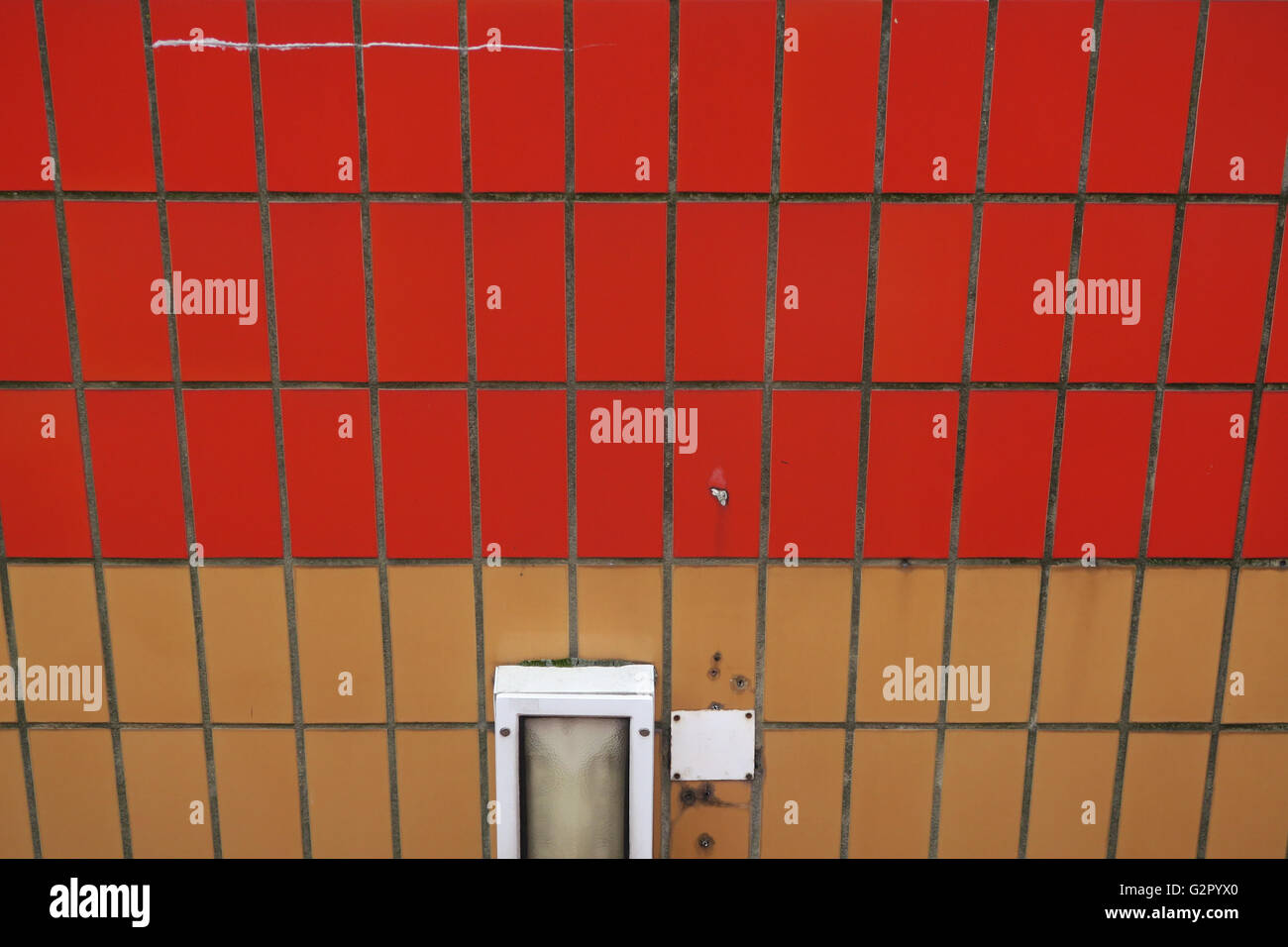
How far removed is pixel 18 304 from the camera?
8.14 ft

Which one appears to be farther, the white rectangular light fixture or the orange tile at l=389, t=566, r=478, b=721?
the orange tile at l=389, t=566, r=478, b=721

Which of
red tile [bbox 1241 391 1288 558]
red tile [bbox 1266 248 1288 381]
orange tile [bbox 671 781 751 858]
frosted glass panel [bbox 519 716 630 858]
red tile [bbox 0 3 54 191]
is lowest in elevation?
orange tile [bbox 671 781 751 858]

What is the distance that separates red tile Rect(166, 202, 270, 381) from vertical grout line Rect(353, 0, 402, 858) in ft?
1.16

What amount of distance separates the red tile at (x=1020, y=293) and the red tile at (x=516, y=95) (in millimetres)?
1473

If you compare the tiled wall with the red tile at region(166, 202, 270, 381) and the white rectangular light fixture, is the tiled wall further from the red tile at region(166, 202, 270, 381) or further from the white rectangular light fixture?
the white rectangular light fixture

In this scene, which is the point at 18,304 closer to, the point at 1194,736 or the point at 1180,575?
the point at 1180,575

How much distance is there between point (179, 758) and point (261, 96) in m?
2.35

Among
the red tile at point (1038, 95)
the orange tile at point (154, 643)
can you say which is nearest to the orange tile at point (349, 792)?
the orange tile at point (154, 643)

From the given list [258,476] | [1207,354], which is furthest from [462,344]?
[1207,354]

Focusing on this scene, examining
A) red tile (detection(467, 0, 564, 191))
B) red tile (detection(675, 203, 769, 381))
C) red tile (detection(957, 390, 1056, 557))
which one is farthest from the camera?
red tile (detection(957, 390, 1056, 557))

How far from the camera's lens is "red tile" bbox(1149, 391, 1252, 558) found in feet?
8.39

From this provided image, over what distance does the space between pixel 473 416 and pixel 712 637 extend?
116 cm

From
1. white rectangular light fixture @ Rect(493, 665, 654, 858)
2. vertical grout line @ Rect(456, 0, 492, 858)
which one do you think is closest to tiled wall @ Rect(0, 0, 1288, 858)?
vertical grout line @ Rect(456, 0, 492, 858)

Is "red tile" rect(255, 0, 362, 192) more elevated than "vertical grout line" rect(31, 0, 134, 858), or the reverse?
"red tile" rect(255, 0, 362, 192)
